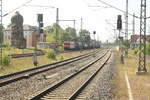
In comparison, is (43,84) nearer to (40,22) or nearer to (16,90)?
(16,90)

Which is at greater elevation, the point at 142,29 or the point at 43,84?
the point at 142,29

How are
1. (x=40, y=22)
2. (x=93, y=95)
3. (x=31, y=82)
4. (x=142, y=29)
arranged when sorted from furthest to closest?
(x=40, y=22) → (x=142, y=29) → (x=31, y=82) → (x=93, y=95)

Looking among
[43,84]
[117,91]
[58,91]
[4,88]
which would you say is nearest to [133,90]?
[117,91]

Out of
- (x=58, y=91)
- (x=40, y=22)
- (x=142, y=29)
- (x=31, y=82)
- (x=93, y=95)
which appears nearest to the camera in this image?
(x=93, y=95)

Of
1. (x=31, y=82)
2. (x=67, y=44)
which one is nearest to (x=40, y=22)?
(x=31, y=82)

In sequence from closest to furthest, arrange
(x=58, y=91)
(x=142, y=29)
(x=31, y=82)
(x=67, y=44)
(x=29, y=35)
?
(x=58, y=91) → (x=31, y=82) → (x=142, y=29) → (x=67, y=44) → (x=29, y=35)

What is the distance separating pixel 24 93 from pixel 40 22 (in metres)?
20.8

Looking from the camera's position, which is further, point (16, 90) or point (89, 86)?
point (89, 86)

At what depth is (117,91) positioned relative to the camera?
56.4 feet

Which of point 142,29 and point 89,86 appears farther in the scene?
point 142,29

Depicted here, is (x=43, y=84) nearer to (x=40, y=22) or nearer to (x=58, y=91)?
(x=58, y=91)

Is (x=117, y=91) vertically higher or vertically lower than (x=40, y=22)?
lower

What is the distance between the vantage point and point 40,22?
36.1 meters

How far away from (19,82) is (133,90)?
6790 millimetres
